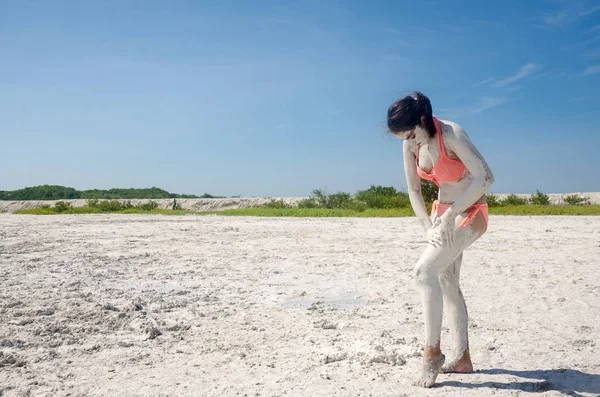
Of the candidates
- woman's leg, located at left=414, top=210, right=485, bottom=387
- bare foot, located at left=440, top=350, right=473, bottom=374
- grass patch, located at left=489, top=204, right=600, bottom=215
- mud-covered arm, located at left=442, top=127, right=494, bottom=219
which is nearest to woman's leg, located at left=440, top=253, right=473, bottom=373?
bare foot, located at left=440, top=350, right=473, bottom=374

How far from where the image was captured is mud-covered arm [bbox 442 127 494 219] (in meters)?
3.09

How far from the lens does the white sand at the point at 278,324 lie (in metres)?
3.51

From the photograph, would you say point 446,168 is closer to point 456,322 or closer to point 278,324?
point 456,322

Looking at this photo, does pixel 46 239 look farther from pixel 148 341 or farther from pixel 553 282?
pixel 553 282

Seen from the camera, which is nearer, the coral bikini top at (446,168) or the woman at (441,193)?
the woman at (441,193)

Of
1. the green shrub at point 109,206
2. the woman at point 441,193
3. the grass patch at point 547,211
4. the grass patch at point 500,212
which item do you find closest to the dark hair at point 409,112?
the woman at point 441,193

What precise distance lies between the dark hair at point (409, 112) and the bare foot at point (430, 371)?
1.49 m

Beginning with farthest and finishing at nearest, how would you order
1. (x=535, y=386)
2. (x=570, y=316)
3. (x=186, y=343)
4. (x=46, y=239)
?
(x=46, y=239) → (x=570, y=316) → (x=186, y=343) → (x=535, y=386)

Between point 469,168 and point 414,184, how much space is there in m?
0.46

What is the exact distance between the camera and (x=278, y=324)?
198 inches

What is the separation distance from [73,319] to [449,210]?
3.88 metres

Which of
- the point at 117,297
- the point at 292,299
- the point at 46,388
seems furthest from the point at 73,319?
the point at 292,299

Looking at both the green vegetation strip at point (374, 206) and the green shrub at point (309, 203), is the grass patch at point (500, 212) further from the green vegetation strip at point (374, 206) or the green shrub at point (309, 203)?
the green shrub at point (309, 203)

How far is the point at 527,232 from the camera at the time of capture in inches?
545
